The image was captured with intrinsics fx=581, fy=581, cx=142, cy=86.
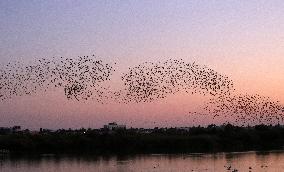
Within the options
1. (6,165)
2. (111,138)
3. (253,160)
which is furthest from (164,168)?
(111,138)

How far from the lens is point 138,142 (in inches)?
2559

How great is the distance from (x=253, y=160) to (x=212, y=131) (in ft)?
88.7

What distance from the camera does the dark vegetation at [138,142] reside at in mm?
63500

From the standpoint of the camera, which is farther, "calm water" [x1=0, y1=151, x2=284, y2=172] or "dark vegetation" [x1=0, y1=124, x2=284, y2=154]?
"dark vegetation" [x1=0, y1=124, x2=284, y2=154]

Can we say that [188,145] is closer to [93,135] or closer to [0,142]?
[93,135]

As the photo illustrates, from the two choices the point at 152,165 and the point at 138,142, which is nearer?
the point at 152,165

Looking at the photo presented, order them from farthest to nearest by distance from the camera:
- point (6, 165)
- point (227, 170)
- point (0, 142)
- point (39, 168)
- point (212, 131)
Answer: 1. point (212, 131)
2. point (0, 142)
3. point (6, 165)
4. point (39, 168)
5. point (227, 170)

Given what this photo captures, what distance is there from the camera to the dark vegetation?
63500 mm

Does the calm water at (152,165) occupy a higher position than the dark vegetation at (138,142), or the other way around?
the dark vegetation at (138,142)

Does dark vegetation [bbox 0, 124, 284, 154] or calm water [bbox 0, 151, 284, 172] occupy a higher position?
dark vegetation [bbox 0, 124, 284, 154]

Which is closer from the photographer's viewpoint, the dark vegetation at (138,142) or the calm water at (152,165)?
the calm water at (152,165)

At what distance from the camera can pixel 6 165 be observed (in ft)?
152

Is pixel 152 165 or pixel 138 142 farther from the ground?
pixel 138 142

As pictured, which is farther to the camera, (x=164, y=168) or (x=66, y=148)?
(x=66, y=148)
